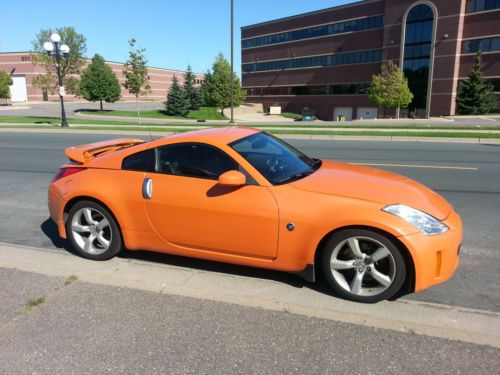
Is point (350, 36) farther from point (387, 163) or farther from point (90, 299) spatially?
point (90, 299)

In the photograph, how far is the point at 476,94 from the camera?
4566cm

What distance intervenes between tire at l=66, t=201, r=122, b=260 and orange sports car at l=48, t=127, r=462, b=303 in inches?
0.4

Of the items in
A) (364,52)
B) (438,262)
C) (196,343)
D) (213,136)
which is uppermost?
(364,52)

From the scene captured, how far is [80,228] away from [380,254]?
10.1 ft

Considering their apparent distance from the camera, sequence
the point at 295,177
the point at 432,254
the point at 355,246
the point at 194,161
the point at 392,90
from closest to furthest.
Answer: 1. the point at 432,254
2. the point at 355,246
3. the point at 295,177
4. the point at 194,161
5. the point at 392,90

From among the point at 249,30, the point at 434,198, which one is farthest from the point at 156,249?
the point at 249,30

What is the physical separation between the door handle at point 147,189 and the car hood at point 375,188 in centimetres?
139

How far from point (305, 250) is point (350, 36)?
205ft

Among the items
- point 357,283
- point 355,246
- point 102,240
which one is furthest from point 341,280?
point 102,240

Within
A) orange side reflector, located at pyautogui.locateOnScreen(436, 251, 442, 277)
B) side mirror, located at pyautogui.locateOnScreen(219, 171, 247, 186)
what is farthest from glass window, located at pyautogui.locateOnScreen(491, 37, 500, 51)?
side mirror, located at pyautogui.locateOnScreen(219, 171, 247, 186)

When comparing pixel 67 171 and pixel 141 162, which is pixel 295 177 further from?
pixel 67 171

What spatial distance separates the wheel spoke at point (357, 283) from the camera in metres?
3.31

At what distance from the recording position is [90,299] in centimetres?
344

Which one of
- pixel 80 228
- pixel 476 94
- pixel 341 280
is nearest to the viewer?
pixel 341 280
